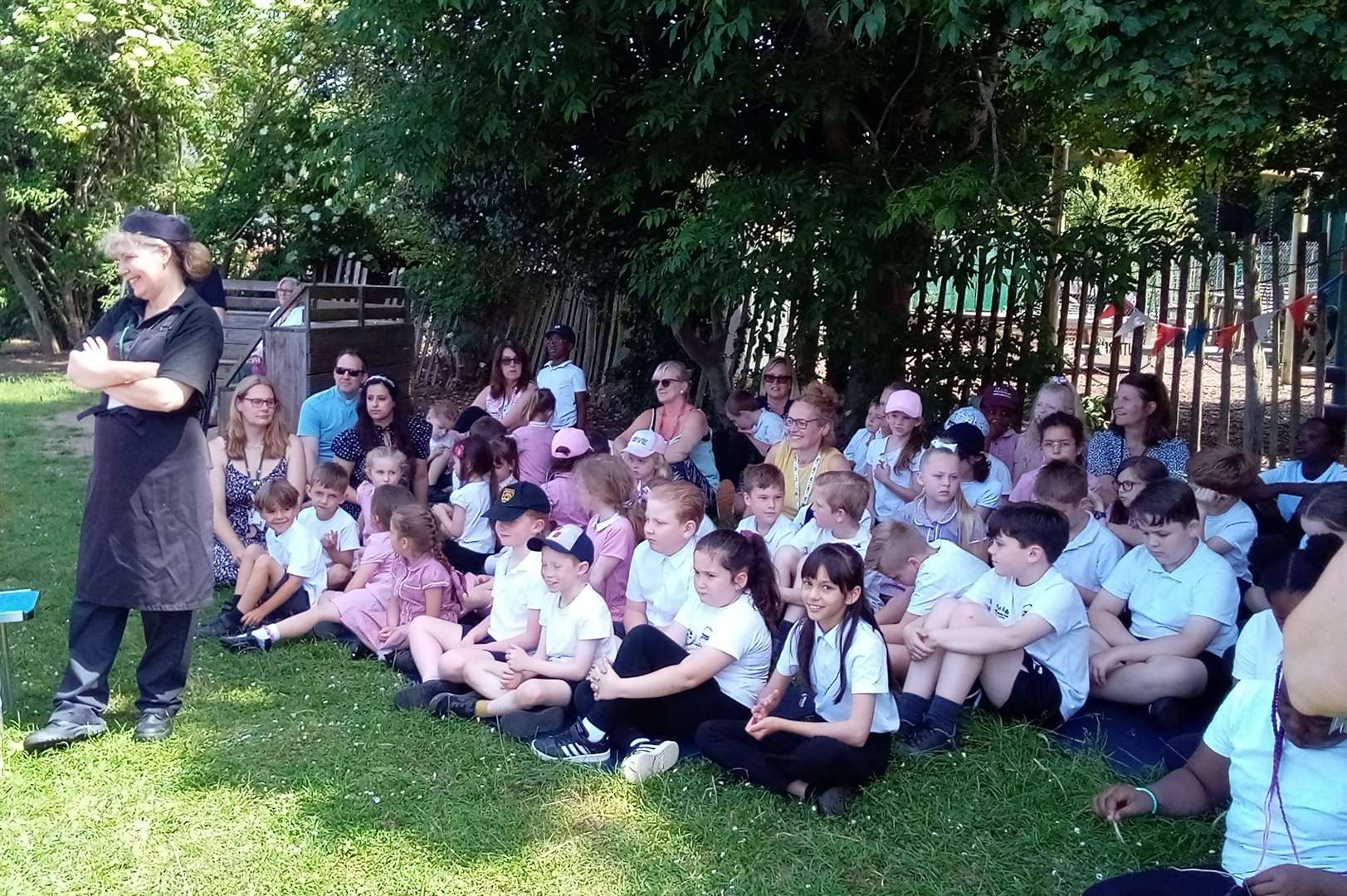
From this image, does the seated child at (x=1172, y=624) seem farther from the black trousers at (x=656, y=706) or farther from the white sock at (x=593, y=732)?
the white sock at (x=593, y=732)

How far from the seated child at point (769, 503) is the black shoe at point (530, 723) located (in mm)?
1200

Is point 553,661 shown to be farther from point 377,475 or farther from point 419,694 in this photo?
point 377,475

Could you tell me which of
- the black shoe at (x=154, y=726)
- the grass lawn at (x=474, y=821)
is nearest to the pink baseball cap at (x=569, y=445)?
the grass lawn at (x=474, y=821)

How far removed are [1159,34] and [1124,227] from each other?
1.65 m

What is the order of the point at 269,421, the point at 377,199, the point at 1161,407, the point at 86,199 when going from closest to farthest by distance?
the point at 1161,407 → the point at 269,421 → the point at 377,199 → the point at 86,199

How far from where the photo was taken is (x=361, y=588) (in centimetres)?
521

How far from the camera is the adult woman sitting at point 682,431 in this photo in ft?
21.5

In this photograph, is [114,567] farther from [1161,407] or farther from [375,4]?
[1161,407]

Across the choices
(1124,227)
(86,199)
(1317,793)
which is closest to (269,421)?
(1124,227)

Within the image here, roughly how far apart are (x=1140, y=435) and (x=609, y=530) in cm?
257

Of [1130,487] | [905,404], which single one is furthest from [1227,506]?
[905,404]

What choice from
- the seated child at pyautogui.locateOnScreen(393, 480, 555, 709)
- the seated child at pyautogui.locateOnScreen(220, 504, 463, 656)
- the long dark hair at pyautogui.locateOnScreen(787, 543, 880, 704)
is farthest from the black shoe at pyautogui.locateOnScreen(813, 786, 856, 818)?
the seated child at pyautogui.locateOnScreen(220, 504, 463, 656)

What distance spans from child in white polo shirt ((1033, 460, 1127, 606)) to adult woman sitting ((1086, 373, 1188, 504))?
0.83 m

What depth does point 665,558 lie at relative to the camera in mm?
4496
